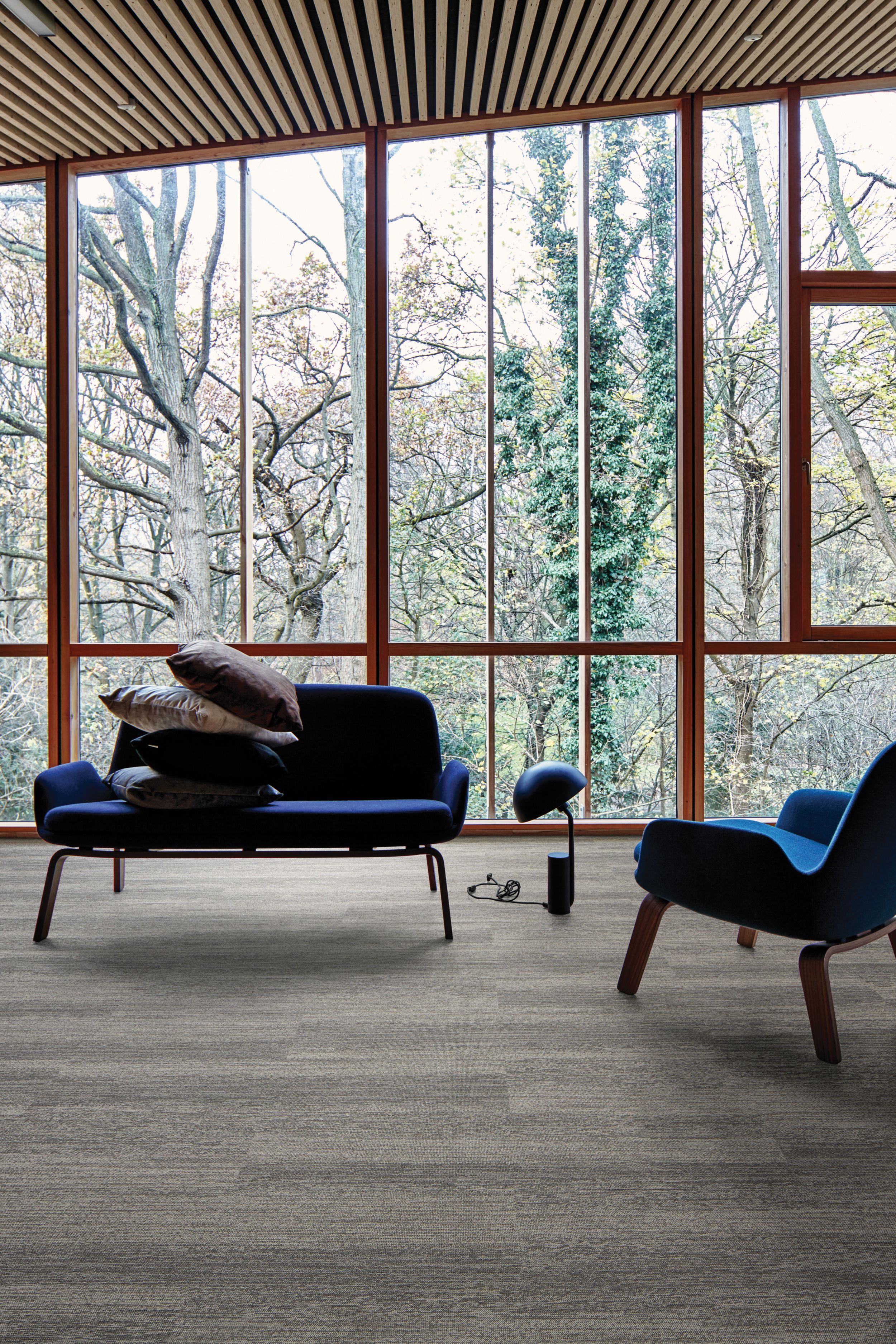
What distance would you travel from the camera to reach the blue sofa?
10.5 feet

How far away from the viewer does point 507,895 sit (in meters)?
3.80

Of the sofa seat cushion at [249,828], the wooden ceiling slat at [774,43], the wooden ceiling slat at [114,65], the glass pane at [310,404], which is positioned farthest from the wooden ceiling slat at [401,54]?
the sofa seat cushion at [249,828]

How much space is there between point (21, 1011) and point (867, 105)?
244 inches

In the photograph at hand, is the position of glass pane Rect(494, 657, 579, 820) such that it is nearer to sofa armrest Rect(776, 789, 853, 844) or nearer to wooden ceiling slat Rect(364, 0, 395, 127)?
sofa armrest Rect(776, 789, 853, 844)

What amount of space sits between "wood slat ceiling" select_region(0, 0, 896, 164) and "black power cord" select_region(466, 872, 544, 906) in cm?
409

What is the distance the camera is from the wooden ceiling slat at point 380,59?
402 cm

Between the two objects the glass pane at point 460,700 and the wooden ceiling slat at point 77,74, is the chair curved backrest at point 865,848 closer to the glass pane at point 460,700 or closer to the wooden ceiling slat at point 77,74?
the glass pane at point 460,700

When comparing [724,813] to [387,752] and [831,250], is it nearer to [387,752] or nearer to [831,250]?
[387,752]

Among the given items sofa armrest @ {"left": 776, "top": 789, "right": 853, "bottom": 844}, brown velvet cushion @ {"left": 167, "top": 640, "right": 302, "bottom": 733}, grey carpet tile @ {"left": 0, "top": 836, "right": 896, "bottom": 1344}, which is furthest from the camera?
brown velvet cushion @ {"left": 167, "top": 640, "right": 302, "bottom": 733}

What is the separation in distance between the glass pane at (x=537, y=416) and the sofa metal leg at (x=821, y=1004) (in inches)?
126

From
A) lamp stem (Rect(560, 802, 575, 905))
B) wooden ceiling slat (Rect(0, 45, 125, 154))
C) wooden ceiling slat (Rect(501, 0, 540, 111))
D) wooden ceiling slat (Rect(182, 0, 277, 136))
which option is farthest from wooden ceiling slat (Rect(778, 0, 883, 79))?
lamp stem (Rect(560, 802, 575, 905))

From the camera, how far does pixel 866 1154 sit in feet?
5.99

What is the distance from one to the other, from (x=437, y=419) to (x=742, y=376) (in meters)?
1.88

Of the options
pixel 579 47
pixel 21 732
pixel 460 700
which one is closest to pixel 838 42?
pixel 579 47
